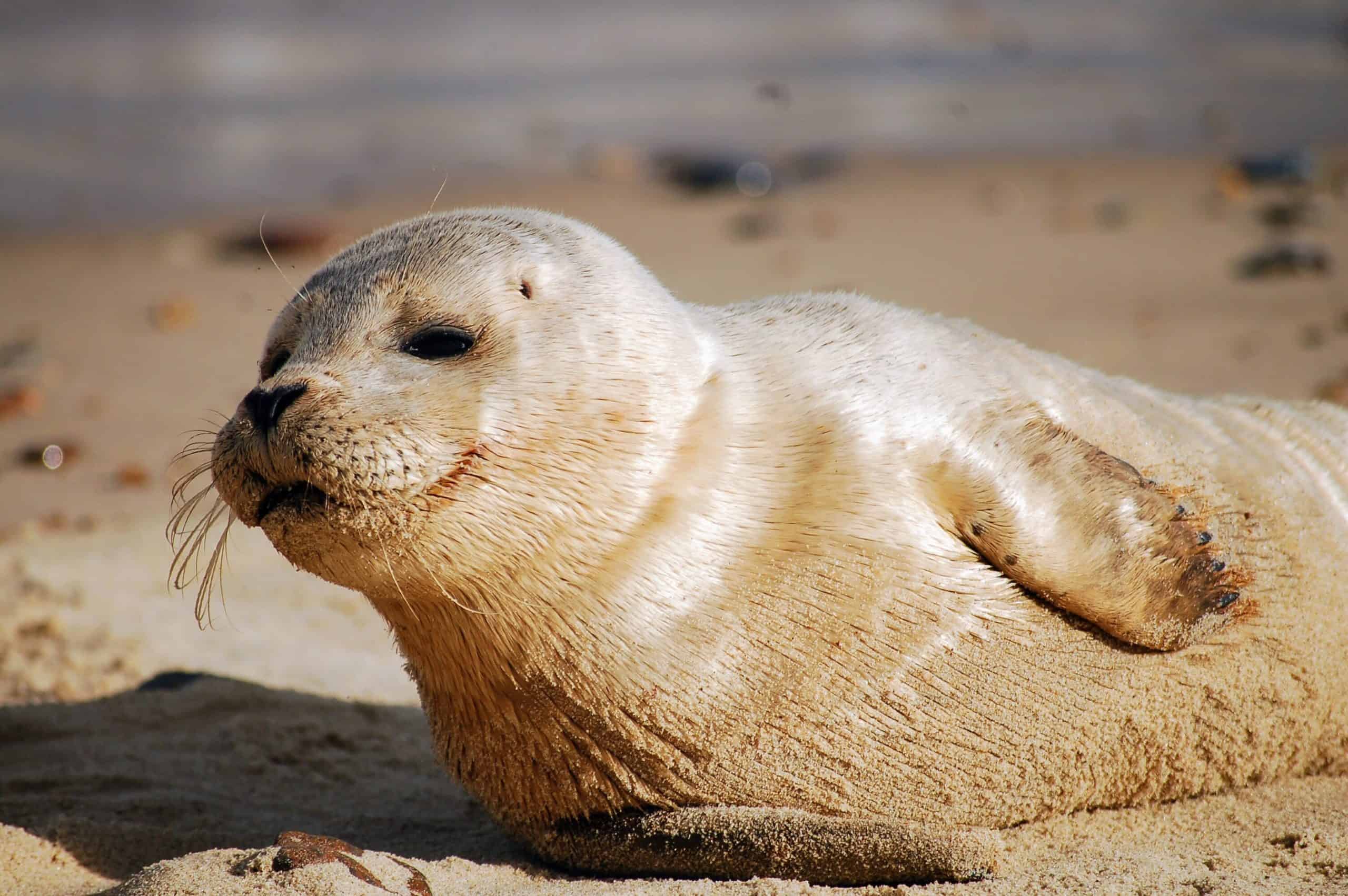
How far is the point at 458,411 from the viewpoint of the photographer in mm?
2990

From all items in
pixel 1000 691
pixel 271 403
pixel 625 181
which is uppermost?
pixel 625 181

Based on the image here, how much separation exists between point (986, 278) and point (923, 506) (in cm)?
686

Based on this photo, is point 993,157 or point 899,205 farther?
point 993,157

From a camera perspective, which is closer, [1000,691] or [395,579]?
[395,579]

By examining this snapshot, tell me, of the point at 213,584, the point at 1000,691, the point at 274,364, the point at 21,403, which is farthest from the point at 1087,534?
the point at 21,403

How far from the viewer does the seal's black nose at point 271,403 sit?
2947 millimetres

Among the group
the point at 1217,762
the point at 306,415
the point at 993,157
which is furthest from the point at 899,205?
the point at 306,415

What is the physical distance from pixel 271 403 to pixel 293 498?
196mm

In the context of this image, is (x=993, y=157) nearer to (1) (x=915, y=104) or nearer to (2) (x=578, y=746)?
(1) (x=915, y=104)

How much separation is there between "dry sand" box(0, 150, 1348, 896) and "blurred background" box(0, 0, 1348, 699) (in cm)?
4

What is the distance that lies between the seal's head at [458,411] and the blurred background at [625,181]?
95.0 inches

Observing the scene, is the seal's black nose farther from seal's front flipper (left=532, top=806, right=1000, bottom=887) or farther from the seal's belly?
seal's front flipper (left=532, top=806, right=1000, bottom=887)

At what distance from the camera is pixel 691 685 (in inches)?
124

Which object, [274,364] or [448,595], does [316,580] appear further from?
[448,595]
